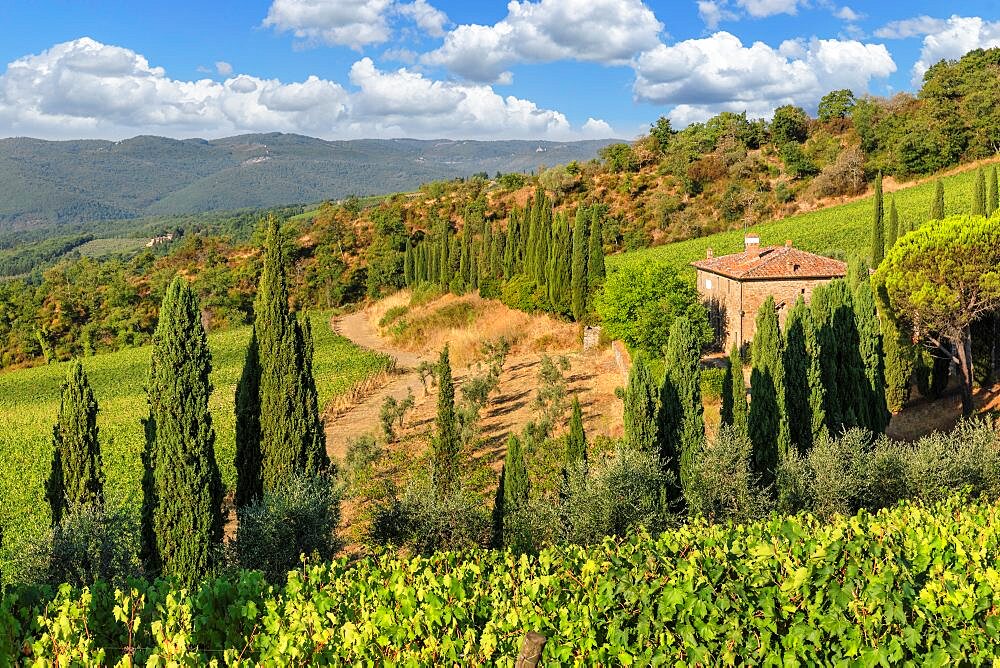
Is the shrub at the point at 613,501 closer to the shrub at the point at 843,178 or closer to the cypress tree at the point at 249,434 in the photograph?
the cypress tree at the point at 249,434

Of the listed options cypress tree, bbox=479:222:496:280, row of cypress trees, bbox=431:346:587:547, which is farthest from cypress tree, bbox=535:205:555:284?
row of cypress trees, bbox=431:346:587:547

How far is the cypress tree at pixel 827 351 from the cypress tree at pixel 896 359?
5.43 m

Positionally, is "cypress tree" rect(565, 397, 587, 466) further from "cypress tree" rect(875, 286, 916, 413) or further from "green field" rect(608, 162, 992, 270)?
"green field" rect(608, 162, 992, 270)

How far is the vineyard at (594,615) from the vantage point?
6031 millimetres

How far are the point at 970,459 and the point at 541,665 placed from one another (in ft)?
41.3

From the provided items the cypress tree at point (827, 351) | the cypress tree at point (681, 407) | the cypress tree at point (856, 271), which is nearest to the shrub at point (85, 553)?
the cypress tree at point (681, 407)

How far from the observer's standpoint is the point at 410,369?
1716 inches

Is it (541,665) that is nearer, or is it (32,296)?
(541,665)

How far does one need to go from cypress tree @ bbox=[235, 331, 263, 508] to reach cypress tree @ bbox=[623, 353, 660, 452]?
861cm

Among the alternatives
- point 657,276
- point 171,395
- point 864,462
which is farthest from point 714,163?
point 171,395

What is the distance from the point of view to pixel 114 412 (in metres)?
39.6

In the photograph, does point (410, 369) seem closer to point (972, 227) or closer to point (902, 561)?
point (972, 227)

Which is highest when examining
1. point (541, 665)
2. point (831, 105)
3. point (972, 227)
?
point (831, 105)

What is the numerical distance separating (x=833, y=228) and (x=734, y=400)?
39018 mm
